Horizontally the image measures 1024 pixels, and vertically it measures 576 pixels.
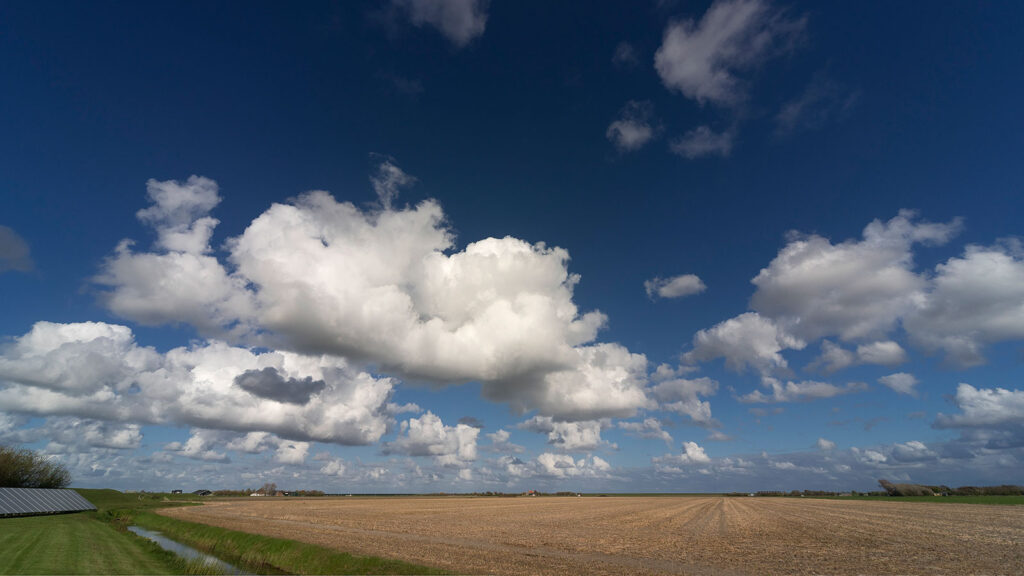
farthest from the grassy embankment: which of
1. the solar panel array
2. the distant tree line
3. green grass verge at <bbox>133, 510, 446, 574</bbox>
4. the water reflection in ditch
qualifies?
the distant tree line

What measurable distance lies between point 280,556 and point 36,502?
72.7 meters

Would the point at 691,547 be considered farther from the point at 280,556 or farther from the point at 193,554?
the point at 193,554

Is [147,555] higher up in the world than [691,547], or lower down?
lower down

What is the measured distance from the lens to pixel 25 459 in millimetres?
134125

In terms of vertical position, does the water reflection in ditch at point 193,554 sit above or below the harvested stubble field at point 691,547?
below

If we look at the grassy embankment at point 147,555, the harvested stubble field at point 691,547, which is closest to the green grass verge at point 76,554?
the grassy embankment at point 147,555

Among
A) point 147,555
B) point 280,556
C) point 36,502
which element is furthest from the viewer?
point 36,502

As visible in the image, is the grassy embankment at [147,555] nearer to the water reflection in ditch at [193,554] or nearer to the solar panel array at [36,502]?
the water reflection in ditch at [193,554]

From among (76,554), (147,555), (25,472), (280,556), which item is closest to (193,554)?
(147,555)

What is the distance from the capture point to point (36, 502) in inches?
3145

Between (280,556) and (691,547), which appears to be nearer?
(280,556)

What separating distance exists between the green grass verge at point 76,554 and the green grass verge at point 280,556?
553 centimetres

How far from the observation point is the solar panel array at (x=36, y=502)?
233 ft

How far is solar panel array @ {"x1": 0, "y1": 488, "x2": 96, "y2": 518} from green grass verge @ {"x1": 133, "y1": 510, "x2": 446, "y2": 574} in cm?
3153
